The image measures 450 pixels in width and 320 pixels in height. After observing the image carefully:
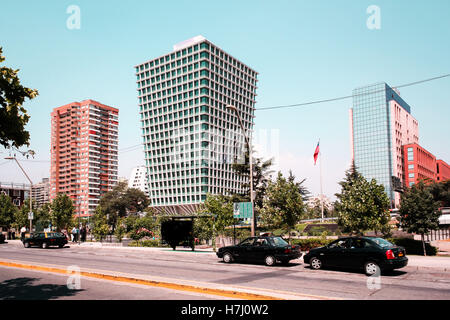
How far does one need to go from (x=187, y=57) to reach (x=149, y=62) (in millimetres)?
17798

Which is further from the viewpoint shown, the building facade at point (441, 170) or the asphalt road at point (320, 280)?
the building facade at point (441, 170)

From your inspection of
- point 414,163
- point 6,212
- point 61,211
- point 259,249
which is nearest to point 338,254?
point 259,249

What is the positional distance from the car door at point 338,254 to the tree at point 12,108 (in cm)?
1241

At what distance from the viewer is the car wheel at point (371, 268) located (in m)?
14.3

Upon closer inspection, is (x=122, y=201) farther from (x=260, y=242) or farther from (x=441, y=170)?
(x=441, y=170)

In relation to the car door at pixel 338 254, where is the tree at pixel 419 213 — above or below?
above

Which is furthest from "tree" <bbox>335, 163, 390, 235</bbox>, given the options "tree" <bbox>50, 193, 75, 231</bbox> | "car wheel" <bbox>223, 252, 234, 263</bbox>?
"tree" <bbox>50, 193, 75, 231</bbox>

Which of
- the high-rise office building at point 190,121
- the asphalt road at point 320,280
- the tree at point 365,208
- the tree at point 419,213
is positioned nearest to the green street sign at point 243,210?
the asphalt road at point 320,280

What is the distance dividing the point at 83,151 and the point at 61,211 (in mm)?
151629

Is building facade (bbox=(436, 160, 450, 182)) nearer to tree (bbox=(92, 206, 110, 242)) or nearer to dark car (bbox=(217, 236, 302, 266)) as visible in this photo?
tree (bbox=(92, 206, 110, 242))

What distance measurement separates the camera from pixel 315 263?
16391mm

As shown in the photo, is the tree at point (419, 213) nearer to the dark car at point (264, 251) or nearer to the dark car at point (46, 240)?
the dark car at point (264, 251)
